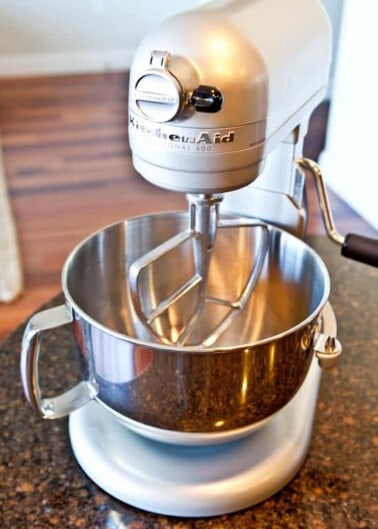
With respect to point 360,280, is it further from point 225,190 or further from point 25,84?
point 25,84

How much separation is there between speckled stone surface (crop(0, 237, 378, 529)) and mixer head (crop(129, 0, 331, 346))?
7.3 inches

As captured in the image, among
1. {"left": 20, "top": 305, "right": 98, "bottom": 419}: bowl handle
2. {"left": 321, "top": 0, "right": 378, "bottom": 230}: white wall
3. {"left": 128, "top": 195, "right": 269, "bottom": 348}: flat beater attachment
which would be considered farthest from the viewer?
{"left": 321, "top": 0, "right": 378, "bottom": 230}: white wall

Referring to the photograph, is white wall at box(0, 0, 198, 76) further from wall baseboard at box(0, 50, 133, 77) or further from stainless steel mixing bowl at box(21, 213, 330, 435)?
stainless steel mixing bowl at box(21, 213, 330, 435)

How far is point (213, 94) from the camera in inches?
17.2

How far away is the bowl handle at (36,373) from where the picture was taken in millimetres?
541

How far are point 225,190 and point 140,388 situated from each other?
0.17 m

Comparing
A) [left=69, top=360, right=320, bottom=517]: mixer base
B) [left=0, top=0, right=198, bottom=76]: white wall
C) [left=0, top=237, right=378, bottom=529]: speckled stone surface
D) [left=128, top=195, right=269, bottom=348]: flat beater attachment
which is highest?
[left=128, top=195, right=269, bottom=348]: flat beater attachment

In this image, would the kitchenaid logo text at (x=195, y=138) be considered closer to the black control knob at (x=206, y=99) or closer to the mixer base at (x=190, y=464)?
the black control knob at (x=206, y=99)

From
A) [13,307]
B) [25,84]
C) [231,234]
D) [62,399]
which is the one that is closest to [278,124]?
[231,234]

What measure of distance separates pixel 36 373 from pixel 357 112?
1.58m

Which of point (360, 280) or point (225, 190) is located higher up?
point (225, 190)

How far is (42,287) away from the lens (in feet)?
6.23

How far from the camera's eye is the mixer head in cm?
44

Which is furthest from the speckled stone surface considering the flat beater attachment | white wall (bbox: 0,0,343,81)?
white wall (bbox: 0,0,343,81)
